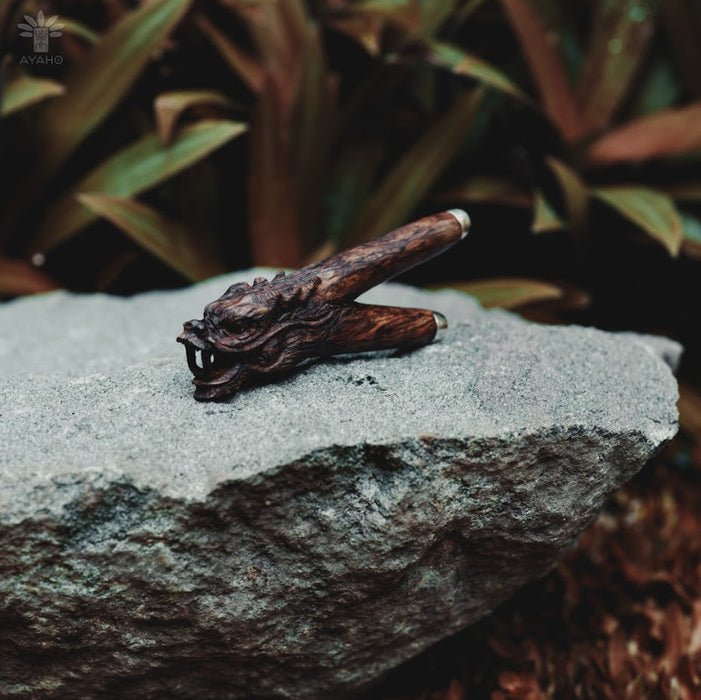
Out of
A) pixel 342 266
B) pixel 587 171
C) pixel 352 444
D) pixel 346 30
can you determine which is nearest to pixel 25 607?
pixel 352 444

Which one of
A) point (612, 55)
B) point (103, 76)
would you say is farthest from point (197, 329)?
point (612, 55)

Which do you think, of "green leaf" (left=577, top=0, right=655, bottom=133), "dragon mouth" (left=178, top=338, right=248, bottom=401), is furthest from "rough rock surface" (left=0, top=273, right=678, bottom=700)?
"green leaf" (left=577, top=0, right=655, bottom=133)

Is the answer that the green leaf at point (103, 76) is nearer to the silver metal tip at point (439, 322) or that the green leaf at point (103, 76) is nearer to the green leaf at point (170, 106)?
the green leaf at point (170, 106)

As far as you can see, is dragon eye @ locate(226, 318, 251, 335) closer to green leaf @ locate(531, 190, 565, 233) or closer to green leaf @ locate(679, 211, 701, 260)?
green leaf @ locate(531, 190, 565, 233)

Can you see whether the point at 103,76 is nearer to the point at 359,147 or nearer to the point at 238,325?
the point at 359,147

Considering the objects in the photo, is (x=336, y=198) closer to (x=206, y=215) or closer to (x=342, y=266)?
(x=206, y=215)

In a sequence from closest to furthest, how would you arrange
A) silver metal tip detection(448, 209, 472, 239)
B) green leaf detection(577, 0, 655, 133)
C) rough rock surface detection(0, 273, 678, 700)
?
rough rock surface detection(0, 273, 678, 700)
silver metal tip detection(448, 209, 472, 239)
green leaf detection(577, 0, 655, 133)
